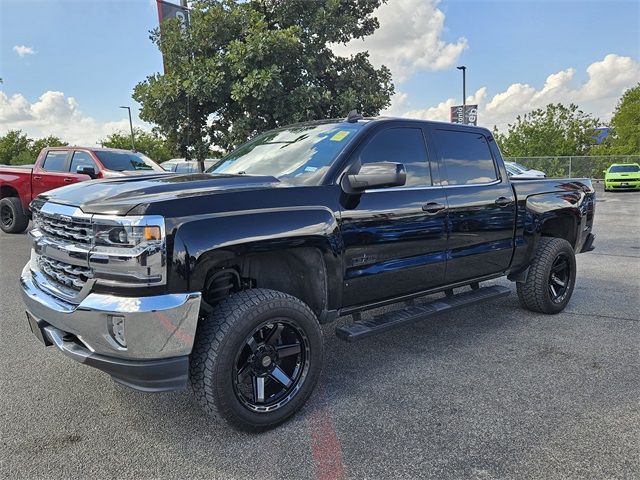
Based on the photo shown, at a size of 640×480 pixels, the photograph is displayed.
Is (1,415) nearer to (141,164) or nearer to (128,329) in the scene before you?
(128,329)

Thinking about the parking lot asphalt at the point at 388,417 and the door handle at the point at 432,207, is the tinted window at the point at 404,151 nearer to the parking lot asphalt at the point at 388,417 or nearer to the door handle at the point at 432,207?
the door handle at the point at 432,207

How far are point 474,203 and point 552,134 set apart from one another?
137ft

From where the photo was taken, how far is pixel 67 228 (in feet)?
8.86

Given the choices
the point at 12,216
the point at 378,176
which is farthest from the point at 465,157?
the point at 12,216

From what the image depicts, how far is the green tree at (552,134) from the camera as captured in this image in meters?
40.6

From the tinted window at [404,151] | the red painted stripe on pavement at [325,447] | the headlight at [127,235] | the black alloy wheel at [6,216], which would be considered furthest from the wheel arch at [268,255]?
the black alloy wheel at [6,216]

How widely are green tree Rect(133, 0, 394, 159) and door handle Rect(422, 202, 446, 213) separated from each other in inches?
315

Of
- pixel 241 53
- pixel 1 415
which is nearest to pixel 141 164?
pixel 241 53

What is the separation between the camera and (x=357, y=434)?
108 inches

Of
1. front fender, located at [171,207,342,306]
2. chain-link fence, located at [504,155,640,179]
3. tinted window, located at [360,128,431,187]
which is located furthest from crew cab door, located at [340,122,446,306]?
chain-link fence, located at [504,155,640,179]

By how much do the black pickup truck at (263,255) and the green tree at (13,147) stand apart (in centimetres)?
4508

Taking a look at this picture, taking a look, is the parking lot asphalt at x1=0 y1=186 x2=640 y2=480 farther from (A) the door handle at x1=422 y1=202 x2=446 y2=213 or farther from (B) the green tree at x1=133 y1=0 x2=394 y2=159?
(B) the green tree at x1=133 y1=0 x2=394 y2=159

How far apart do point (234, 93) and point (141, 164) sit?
2.67m

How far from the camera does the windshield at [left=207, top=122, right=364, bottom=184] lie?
3.33 meters
